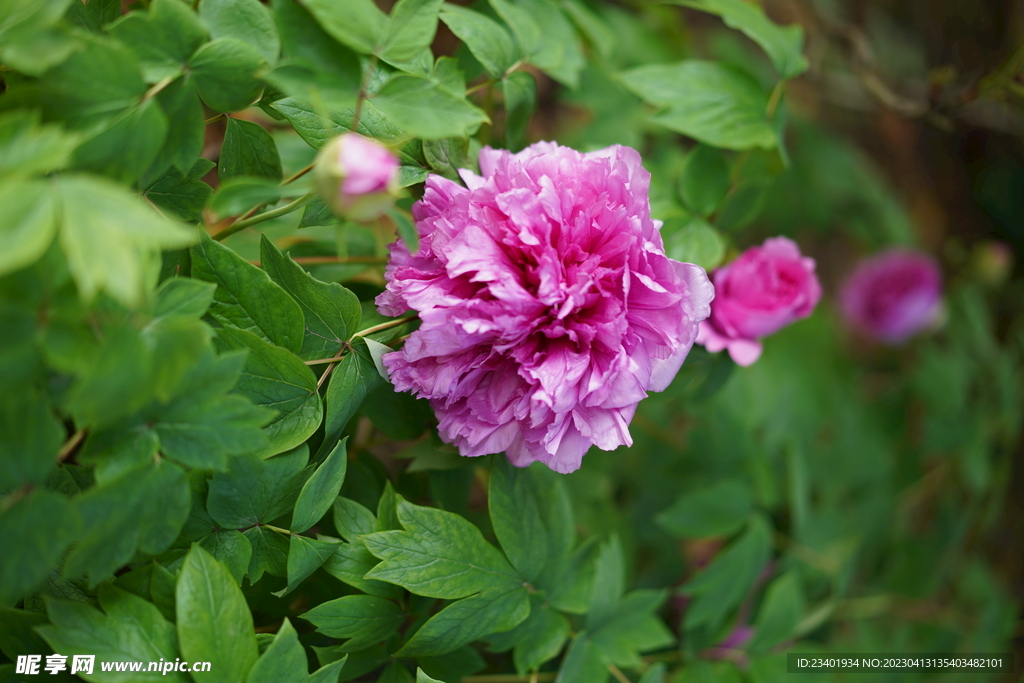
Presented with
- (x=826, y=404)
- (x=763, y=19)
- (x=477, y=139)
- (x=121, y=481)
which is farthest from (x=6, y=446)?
(x=826, y=404)

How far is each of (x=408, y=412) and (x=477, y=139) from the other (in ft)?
1.00

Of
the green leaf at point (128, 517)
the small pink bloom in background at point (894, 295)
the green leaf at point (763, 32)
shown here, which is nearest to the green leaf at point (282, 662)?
the green leaf at point (128, 517)

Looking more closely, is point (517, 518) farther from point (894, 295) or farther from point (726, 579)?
point (894, 295)

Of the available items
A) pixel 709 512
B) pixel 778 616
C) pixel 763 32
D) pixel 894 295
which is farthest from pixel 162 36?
pixel 894 295

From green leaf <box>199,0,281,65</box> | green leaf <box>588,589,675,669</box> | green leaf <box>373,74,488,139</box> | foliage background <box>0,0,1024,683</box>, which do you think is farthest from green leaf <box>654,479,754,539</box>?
green leaf <box>199,0,281,65</box>

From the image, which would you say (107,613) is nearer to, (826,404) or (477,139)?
(477,139)

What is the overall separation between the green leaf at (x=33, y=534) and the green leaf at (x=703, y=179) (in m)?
0.62

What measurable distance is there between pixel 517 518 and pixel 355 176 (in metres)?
0.35

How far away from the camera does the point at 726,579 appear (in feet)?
2.79

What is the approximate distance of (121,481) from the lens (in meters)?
0.42

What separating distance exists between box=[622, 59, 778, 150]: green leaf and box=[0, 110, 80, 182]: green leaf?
21.5 inches

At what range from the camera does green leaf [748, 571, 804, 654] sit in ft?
2.81

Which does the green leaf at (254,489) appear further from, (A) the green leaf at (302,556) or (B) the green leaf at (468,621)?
(B) the green leaf at (468,621)

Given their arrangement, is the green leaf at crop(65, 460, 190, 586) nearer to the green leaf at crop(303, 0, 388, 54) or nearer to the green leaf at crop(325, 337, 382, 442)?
the green leaf at crop(325, 337, 382, 442)
